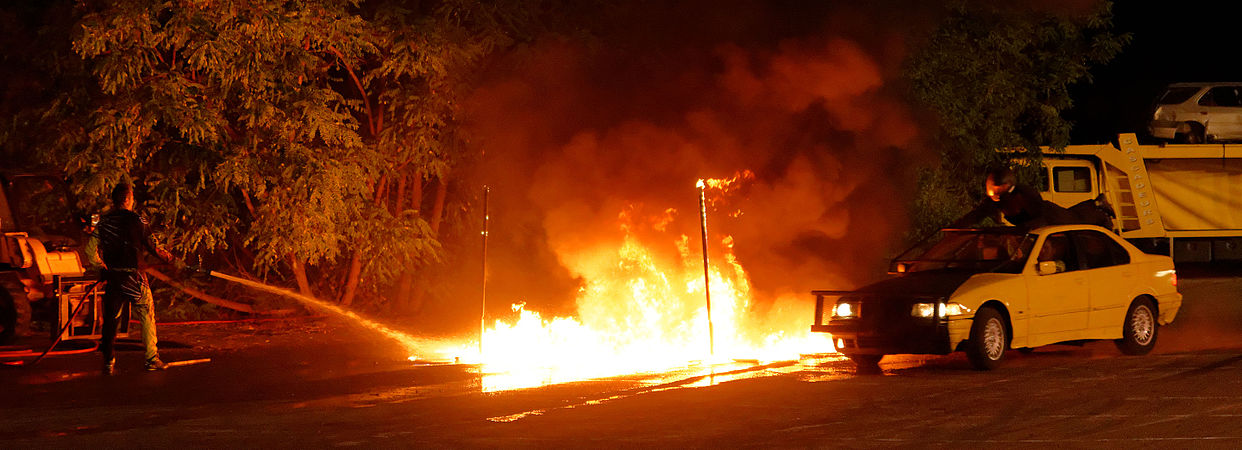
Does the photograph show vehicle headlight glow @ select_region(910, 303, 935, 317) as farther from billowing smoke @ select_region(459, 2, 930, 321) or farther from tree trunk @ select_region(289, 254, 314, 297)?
tree trunk @ select_region(289, 254, 314, 297)

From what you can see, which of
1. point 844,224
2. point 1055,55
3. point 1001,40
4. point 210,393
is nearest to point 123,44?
point 210,393

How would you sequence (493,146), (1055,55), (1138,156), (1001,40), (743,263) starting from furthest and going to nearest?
1. (1138,156)
2. (1055,55)
3. (1001,40)
4. (493,146)
5. (743,263)

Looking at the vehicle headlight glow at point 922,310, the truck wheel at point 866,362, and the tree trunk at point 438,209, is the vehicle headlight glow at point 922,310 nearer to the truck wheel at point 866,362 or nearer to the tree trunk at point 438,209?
the truck wheel at point 866,362

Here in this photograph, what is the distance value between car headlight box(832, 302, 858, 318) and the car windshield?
3.69 ft

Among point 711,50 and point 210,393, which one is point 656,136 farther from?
point 210,393

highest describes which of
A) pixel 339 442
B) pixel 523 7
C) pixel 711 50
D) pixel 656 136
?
pixel 523 7

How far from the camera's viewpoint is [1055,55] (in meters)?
22.9

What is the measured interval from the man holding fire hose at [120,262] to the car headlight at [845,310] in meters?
6.24

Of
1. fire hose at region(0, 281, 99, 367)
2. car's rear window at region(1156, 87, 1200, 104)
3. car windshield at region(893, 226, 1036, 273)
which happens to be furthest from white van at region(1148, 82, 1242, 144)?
fire hose at region(0, 281, 99, 367)

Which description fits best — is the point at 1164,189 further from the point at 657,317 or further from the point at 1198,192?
the point at 657,317

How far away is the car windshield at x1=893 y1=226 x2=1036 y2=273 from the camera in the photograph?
39.2 ft

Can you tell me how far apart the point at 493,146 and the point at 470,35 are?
152 centimetres

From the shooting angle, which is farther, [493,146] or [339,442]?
Result: [493,146]

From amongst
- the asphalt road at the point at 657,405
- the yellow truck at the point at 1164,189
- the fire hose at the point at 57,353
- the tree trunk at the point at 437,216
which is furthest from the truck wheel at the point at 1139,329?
the yellow truck at the point at 1164,189
